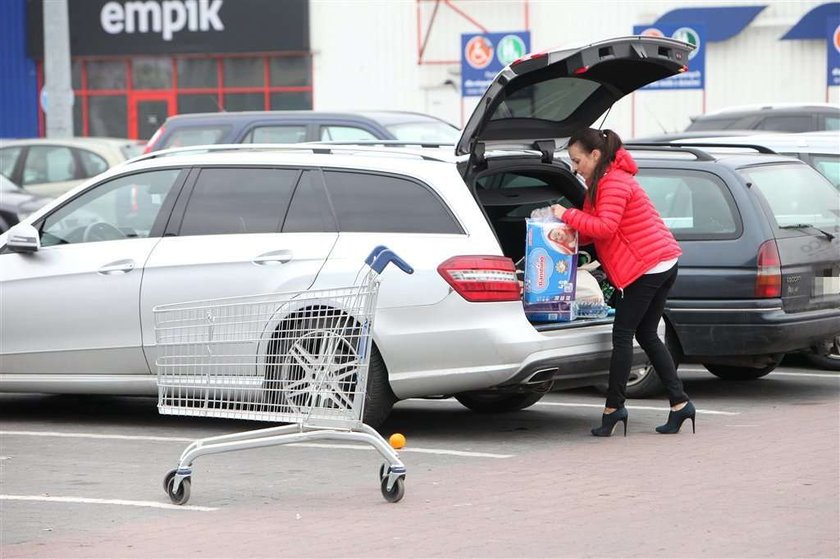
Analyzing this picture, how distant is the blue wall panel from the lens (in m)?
38.4

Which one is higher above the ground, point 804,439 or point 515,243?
point 515,243

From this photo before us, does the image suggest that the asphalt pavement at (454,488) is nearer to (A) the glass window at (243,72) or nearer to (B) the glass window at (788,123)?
(B) the glass window at (788,123)

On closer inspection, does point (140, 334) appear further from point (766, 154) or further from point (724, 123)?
point (724, 123)

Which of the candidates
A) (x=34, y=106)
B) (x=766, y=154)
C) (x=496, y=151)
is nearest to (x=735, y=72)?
(x=34, y=106)

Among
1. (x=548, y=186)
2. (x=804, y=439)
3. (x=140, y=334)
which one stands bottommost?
(x=804, y=439)

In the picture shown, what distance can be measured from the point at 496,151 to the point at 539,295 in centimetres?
108

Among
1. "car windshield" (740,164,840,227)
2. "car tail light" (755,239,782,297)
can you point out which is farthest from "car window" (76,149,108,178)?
"car tail light" (755,239,782,297)

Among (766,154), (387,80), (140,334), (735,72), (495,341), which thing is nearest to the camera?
(495,341)

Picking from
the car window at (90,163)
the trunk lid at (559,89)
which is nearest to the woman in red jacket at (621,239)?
the trunk lid at (559,89)

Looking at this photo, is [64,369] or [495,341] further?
[64,369]

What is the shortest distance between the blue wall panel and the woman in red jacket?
32.1m

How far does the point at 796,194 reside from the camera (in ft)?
33.5

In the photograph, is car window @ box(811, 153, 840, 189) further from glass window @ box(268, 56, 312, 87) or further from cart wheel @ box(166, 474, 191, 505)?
glass window @ box(268, 56, 312, 87)

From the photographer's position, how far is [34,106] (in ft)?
127
